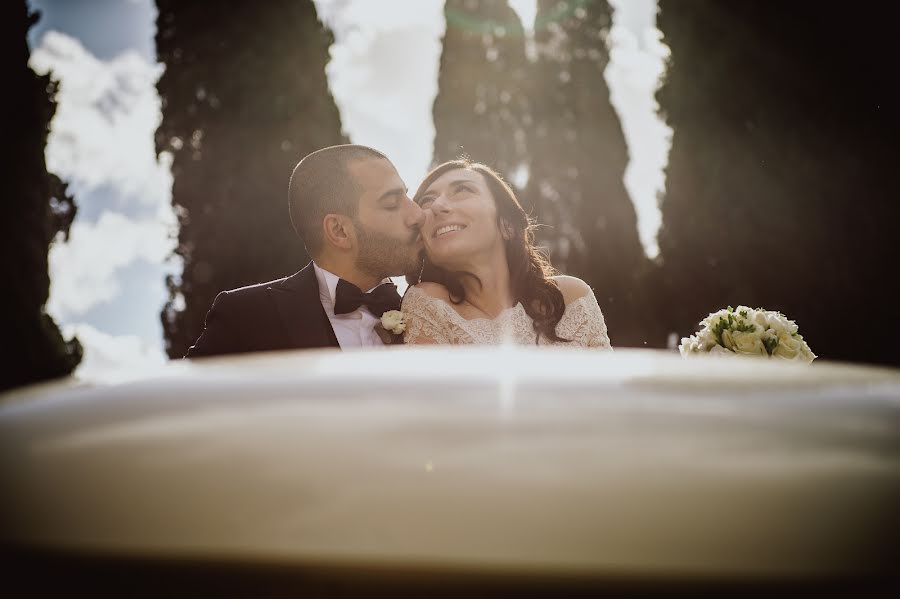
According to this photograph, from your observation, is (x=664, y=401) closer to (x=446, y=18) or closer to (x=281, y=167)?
(x=281, y=167)

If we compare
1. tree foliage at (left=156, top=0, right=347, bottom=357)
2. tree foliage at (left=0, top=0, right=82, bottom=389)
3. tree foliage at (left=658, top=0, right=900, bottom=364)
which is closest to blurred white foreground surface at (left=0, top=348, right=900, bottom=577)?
tree foliage at (left=658, top=0, right=900, bottom=364)

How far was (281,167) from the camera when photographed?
1655cm

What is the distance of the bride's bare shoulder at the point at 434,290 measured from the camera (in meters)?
5.15

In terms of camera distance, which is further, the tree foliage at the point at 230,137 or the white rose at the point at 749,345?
the tree foliage at the point at 230,137

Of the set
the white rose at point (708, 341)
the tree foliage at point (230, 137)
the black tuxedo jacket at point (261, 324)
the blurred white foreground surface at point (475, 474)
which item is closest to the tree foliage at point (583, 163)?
the tree foliage at point (230, 137)

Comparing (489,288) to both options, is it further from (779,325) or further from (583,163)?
(583,163)

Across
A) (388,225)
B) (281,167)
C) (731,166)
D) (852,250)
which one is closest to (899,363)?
(852,250)

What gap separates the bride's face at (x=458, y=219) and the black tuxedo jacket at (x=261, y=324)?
0.91 m

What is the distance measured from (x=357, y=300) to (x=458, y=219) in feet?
2.81

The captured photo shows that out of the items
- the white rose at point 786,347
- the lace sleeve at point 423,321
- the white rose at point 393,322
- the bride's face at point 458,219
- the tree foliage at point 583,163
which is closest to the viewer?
the white rose at point 393,322

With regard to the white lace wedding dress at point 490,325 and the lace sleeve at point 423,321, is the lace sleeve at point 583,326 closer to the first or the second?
the white lace wedding dress at point 490,325

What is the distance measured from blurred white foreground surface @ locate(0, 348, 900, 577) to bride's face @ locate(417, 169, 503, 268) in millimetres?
4054

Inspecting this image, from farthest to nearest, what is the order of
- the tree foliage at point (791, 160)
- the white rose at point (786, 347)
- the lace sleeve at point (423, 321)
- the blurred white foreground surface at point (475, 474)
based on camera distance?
the tree foliage at point (791, 160)
the white rose at point (786, 347)
the lace sleeve at point (423, 321)
the blurred white foreground surface at point (475, 474)

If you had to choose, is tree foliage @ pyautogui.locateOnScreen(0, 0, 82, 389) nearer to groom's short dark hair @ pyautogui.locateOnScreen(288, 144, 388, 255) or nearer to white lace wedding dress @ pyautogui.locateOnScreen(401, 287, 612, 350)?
groom's short dark hair @ pyautogui.locateOnScreen(288, 144, 388, 255)
